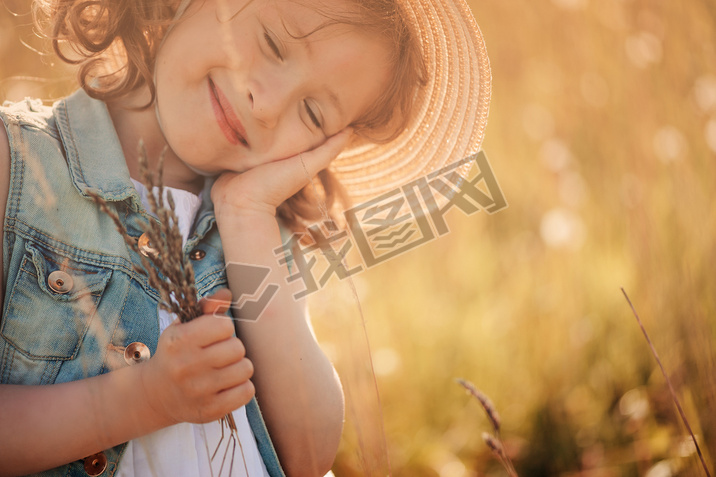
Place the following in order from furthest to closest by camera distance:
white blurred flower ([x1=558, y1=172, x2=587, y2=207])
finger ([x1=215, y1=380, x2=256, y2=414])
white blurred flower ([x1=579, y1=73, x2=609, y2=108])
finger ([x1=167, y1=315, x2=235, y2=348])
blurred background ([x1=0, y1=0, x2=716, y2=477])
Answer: white blurred flower ([x1=579, y1=73, x2=609, y2=108])
white blurred flower ([x1=558, y1=172, x2=587, y2=207])
blurred background ([x1=0, y1=0, x2=716, y2=477])
finger ([x1=215, y1=380, x2=256, y2=414])
finger ([x1=167, y1=315, x2=235, y2=348])

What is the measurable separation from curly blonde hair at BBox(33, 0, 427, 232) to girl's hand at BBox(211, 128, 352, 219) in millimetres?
81

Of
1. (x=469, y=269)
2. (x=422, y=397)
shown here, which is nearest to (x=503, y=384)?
(x=422, y=397)

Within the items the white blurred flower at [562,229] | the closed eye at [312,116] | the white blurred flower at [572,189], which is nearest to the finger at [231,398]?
the closed eye at [312,116]

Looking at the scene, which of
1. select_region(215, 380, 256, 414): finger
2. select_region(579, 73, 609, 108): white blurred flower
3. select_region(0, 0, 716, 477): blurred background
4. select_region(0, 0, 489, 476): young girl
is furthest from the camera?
select_region(579, 73, 609, 108): white blurred flower

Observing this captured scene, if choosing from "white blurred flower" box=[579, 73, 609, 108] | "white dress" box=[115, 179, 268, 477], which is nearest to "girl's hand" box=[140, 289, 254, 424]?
"white dress" box=[115, 179, 268, 477]

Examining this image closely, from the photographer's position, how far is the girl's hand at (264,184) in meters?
1.64

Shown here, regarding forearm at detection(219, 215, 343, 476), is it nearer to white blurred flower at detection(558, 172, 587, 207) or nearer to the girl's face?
the girl's face

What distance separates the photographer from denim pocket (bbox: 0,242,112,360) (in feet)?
4.19

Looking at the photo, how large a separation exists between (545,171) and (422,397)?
1376mm

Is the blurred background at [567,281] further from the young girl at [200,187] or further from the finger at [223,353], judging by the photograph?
the finger at [223,353]

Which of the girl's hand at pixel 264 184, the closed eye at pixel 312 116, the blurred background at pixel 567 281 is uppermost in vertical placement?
the closed eye at pixel 312 116

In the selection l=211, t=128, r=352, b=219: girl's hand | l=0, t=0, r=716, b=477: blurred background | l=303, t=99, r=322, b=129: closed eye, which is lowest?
l=0, t=0, r=716, b=477: blurred background

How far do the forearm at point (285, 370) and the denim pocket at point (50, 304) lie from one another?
0.38 m

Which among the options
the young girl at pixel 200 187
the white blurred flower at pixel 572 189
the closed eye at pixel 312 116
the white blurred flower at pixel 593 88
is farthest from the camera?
the white blurred flower at pixel 593 88
